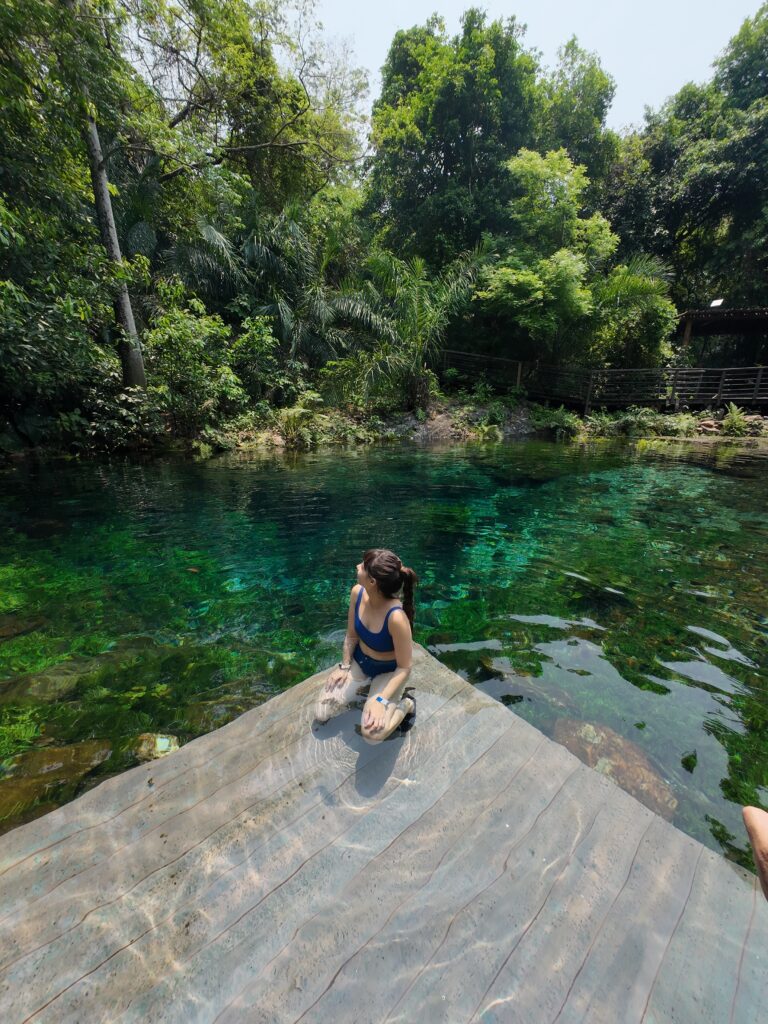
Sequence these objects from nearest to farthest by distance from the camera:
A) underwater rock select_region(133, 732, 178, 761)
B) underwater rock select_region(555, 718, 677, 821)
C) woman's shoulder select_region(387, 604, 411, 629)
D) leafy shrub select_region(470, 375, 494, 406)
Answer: woman's shoulder select_region(387, 604, 411, 629) < underwater rock select_region(555, 718, 677, 821) < underwater rock select_region(133, 732, 178, 761) < leafy shrub select_region(470, 375, 494, 406)

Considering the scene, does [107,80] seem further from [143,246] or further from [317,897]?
[317,897]

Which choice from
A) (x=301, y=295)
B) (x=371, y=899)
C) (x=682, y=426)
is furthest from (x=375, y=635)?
(x=682, y=426)

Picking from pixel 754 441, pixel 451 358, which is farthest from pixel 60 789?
pixel 451 358

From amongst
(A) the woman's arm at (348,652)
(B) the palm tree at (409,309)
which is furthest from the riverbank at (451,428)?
(A) the woman's arm at (348,652)

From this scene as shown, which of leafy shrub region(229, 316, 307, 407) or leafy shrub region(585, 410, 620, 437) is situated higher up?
leafy shrub region(229, 316, 307, 407)

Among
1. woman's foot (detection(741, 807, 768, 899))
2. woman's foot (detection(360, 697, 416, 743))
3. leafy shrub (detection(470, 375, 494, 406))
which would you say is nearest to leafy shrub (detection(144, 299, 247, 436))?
leafy shrub (detection(470, 375, 494, 406))

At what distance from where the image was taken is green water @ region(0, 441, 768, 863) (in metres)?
2.98

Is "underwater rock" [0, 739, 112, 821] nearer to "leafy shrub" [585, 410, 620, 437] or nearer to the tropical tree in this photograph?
the tropical tree

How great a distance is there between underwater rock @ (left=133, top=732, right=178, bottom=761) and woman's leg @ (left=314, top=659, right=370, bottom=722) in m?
1.08

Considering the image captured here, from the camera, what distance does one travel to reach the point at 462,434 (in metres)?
16.8

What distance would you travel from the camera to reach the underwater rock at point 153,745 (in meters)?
2.81

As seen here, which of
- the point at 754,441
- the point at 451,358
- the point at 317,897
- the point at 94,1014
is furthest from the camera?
the point at 451,358

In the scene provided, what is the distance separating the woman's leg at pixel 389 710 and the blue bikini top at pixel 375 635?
176 millimetres

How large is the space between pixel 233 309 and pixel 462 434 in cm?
937
